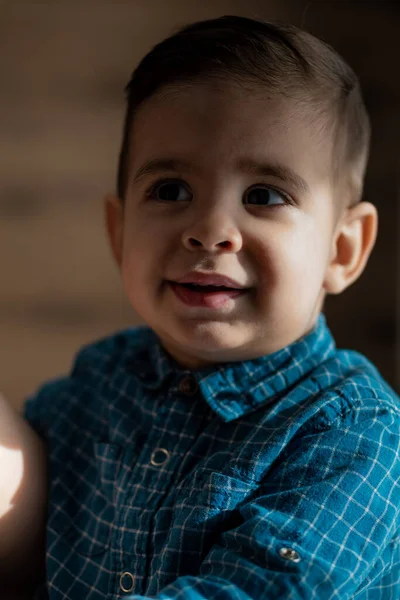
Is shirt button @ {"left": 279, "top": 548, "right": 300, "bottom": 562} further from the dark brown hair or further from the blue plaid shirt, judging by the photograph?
the dark brown hair

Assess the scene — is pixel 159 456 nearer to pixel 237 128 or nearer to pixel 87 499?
pixel 87 499

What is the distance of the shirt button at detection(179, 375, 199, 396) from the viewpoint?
945mm

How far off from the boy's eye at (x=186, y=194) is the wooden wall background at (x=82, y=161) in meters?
0.83

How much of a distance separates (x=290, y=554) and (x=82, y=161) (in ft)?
4.21

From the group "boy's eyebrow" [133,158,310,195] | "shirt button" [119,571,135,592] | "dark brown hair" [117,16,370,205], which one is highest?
"dark brown hair" [117,16,370,205]

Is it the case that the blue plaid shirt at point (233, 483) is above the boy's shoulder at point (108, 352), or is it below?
below

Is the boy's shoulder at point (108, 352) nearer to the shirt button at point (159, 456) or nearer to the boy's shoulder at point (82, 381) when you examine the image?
the boy's shoulder at point (82, 381)

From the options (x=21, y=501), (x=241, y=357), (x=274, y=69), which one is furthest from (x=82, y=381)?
(x=274, y=69)

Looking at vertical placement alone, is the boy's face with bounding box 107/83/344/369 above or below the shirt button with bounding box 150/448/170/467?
above

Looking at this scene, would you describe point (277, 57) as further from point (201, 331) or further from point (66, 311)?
point (66, 311)

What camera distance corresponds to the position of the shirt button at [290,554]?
0.73 metres

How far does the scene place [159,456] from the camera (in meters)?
0.92

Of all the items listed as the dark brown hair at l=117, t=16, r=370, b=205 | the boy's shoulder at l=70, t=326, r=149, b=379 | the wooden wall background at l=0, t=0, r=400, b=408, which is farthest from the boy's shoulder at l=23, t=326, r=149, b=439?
the wooden wall background at l=0, t=0, r=400, b=408

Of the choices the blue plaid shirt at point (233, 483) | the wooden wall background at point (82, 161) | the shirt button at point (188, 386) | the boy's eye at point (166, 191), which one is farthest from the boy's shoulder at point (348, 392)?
the wooden wall background at point (82, 161)
